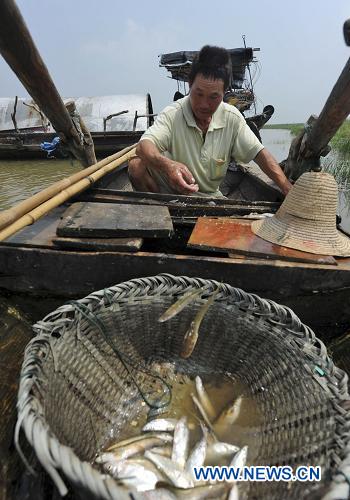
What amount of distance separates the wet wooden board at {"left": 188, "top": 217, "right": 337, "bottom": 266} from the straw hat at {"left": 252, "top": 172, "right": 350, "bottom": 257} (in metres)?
0.07

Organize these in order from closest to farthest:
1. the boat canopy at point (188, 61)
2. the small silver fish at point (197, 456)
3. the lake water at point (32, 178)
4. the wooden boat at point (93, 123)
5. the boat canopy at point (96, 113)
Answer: the small silver fish at point (197, 456), the lake water at point (32, 178), the wooden boat at point (93, 123), the boat canopy at point (188, 61), the boat canopy at point (96, 113)

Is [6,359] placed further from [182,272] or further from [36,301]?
[182,272]

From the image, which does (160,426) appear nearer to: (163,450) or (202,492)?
(163,450)

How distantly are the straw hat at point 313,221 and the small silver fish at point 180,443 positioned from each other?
1.30 meters

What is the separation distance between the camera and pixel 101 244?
2062 mm

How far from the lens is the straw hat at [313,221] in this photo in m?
2.16

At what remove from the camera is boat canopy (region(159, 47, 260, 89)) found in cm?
1208

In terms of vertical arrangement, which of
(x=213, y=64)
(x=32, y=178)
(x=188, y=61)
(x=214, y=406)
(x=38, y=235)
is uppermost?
(x=188, y=61)

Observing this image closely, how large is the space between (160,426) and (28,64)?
111 inches

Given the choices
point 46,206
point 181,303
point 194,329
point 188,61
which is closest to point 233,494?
point 194,329

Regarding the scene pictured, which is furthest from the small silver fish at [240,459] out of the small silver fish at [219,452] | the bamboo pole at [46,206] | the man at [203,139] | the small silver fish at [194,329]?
the man at [203,139]

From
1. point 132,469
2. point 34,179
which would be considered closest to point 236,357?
point 132,469

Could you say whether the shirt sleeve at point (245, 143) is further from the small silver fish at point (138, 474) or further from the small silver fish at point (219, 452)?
the small silver fish at point (138, 474)

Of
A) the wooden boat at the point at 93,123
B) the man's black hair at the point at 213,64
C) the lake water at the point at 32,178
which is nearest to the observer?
the man's black hair at the point at 213,64
